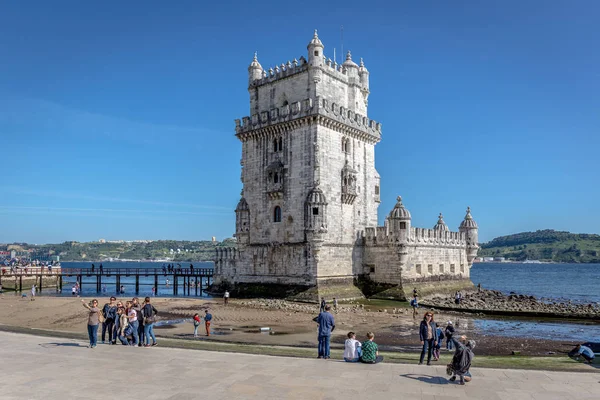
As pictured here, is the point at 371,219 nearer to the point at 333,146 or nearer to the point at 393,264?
the point at 393,264

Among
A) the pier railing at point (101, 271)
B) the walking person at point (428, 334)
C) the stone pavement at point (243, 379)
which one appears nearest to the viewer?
the stone pavement at point (243, 379)

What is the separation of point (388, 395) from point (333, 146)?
33909mm

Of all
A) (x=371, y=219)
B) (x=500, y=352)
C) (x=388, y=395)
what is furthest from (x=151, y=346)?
(x=371, y=219)

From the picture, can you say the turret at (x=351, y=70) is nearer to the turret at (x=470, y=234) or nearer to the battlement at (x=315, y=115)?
the battlement at (x=315, y=115)

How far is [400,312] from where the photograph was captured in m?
37.2

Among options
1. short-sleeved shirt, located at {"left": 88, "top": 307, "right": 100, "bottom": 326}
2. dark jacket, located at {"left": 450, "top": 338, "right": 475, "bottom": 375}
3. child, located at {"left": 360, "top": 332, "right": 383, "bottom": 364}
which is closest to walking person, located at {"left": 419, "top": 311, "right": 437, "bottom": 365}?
child, located at {"left": 360, "top": 332, "right": 383, "bottom": 364}

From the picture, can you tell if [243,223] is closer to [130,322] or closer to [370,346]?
[130,322]

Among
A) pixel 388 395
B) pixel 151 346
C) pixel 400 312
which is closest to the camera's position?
pixel 388 395

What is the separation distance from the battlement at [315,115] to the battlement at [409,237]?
9054mm

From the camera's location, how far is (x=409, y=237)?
44.7 m

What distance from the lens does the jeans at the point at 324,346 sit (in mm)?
15867

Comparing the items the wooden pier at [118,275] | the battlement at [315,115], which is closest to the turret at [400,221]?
the battlement at [315,115]

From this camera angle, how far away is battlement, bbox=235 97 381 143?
4256 cm

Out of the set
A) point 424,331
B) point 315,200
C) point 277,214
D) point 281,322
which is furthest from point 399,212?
point 424,331
